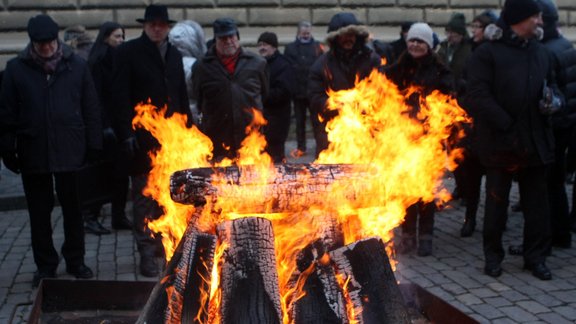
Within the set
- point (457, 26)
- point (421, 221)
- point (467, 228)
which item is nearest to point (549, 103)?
point (421, 221)

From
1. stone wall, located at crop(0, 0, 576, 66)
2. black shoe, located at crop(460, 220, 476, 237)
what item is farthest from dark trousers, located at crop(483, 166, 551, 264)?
stone wall, located at crop(0, 0, 576, 66)

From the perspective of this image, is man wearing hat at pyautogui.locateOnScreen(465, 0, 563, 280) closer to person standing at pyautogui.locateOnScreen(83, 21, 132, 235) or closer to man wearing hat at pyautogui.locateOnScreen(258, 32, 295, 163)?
person standing at pyautogui.locateOnScreen(83, 21, 132, 235)

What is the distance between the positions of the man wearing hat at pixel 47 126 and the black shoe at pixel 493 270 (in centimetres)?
333

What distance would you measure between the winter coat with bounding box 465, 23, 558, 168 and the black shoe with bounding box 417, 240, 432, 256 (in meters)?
1.17

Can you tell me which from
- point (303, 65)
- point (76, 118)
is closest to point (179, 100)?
point (76, 118)

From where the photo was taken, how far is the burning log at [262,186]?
4078mm

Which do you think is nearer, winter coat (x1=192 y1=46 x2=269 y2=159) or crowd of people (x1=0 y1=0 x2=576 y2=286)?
crowd of people (x1=0 y1=0 x2=576 y2=286)

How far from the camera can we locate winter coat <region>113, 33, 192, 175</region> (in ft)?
21.1

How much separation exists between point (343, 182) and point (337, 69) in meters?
3.42

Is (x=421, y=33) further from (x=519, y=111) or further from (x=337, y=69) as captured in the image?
(x=519, y=111)

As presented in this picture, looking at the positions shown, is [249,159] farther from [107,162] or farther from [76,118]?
[107,162]

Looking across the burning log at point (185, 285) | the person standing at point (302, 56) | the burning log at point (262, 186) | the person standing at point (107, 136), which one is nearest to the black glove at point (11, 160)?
the person standing at point (107, 136)

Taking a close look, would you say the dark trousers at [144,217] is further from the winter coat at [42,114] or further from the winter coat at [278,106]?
the winter coat at [278,106]

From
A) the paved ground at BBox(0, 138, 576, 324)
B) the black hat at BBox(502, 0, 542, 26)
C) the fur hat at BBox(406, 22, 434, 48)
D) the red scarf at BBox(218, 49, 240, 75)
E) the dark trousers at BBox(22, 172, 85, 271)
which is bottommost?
the paved ground at BBox(0, 138, 576, 324)
